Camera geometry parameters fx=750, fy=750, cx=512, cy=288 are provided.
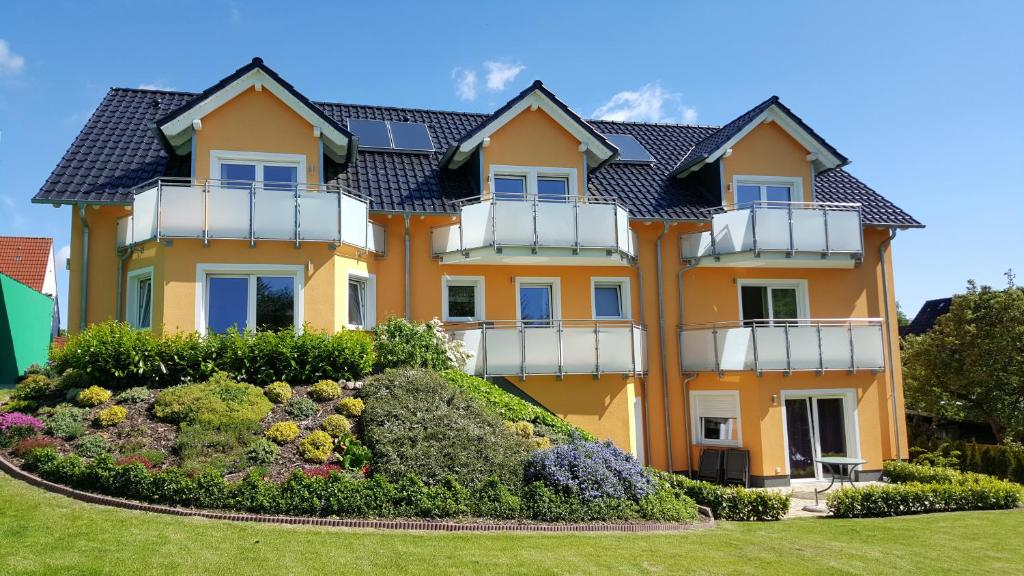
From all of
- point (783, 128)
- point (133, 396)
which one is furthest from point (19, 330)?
point (783, 128)

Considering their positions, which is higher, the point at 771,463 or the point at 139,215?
the point at 139,215

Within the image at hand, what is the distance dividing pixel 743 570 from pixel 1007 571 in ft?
12.9

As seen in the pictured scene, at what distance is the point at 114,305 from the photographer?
16609 mm

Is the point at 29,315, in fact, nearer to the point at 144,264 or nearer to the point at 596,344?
the point at 144,264

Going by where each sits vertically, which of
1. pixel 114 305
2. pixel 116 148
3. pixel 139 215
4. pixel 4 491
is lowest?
pixel 4 491

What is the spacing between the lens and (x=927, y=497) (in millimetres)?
14398

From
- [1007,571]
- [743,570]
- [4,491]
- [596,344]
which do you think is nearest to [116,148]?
[4,491]

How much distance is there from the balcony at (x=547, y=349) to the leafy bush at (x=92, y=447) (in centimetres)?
744

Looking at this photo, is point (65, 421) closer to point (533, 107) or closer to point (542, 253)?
point (542, 253)

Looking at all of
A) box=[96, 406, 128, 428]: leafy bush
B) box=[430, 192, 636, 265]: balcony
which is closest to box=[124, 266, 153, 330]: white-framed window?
box=[96, 406, 128, 428]: leafy bush

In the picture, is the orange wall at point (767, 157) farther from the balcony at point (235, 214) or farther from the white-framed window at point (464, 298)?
the balcony at point (235, 214)

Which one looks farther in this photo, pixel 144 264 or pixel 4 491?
pixel 144 264

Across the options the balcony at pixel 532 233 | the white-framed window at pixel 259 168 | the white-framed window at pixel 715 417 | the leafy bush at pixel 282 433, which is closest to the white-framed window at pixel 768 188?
the balcony at pixel 532 233

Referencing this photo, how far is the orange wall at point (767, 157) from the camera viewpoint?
2019 cm
